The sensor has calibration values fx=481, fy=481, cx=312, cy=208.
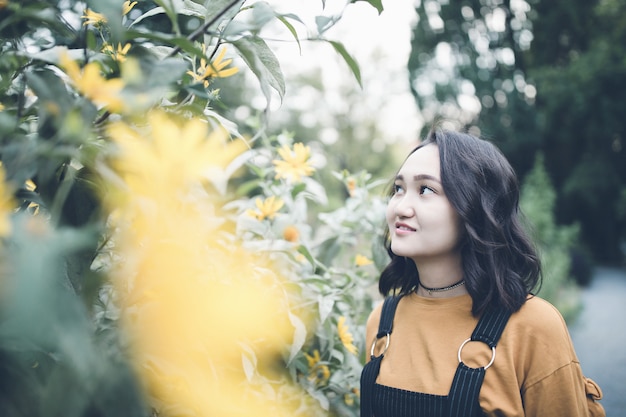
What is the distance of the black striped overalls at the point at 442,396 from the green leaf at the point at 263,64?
2.17ft

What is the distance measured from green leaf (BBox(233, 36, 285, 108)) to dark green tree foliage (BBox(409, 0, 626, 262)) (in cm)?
963

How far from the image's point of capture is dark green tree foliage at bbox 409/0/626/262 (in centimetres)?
962

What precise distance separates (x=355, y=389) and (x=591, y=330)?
196 inches

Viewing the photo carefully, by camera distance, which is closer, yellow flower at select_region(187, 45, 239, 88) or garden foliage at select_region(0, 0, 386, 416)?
garden foliage at select_region(0, 0, 386, 416)

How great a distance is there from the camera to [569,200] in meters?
10.5

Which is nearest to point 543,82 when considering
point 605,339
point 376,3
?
point 605,339

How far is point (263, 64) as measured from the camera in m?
0.59

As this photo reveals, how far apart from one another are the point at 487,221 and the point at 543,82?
989cm

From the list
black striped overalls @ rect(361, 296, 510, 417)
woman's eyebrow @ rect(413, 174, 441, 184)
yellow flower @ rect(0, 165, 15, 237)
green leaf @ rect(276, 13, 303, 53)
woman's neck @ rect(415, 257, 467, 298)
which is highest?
green leaf @ rect(276, 13, 303, 53)

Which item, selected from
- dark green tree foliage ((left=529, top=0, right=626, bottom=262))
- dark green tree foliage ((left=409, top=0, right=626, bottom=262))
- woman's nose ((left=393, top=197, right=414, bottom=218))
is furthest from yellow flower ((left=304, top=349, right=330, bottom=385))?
dark green tree foliage ((left=529, top=0, right=626, bottom=262))

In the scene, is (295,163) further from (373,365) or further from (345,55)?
(345,55)

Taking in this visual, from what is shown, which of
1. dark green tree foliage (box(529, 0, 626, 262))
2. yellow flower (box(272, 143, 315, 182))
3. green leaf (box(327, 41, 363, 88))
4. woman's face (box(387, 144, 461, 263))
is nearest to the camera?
green leaf (box(327, 41, 363, 88))

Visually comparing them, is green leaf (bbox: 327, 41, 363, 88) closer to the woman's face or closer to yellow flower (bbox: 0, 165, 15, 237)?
yellow flower (bbox: 0, 165, 15, 237)

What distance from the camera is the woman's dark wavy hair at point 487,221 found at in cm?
103
